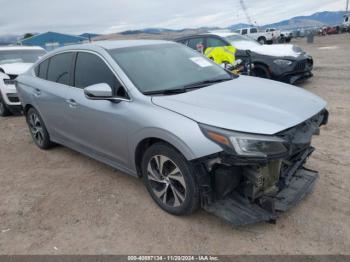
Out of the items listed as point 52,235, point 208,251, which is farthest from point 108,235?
point 208,251

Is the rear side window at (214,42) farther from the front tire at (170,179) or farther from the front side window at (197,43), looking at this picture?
the front tire at (170,179)

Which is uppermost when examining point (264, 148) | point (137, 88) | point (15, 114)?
point (137, 88)

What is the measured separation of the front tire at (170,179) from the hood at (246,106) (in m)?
0.42

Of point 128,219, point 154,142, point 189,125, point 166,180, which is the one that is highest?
point 189,125

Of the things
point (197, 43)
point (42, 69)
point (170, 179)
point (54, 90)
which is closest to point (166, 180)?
point (170, 179)

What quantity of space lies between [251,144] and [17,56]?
8.40 m

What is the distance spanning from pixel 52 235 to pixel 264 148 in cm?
215

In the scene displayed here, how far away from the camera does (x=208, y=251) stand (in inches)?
110

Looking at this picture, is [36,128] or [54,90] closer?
[54,90]

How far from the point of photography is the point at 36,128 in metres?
5.39

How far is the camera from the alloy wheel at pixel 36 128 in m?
5.25

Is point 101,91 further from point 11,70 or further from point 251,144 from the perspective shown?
point 11,70

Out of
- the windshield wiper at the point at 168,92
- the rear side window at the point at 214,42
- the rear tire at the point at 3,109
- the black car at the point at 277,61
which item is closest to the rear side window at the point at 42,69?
the windshield wiper at the point at 168,92

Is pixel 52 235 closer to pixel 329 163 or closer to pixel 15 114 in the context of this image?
pixel 329 163
